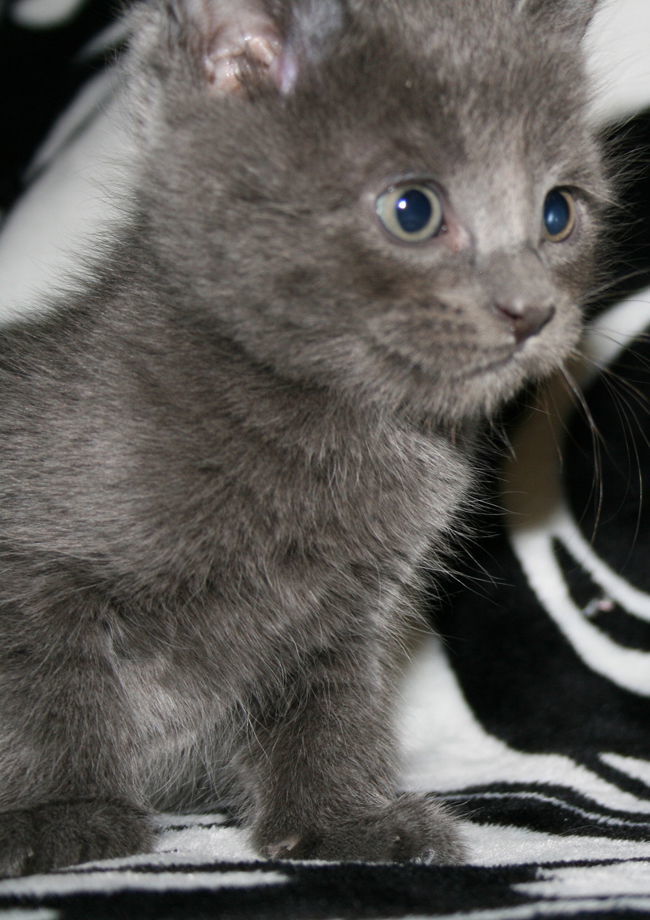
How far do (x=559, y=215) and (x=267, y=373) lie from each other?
1.24 ft

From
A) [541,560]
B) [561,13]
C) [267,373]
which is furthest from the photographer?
[541,560]

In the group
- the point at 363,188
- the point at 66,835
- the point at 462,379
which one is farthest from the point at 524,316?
the point at 66,835

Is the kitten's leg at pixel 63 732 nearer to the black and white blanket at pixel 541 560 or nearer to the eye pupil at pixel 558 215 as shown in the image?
the black and white blanket at pixel 541 560

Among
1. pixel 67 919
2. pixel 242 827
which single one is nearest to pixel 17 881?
pixel 67 919

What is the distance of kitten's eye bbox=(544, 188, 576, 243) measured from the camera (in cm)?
129

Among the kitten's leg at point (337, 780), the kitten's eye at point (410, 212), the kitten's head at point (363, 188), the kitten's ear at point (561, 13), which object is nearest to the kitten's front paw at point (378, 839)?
the kitten's leg at point (337, 780)

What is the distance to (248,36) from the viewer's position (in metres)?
1.19

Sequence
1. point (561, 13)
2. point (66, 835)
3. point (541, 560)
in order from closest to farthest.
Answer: point (66, 835) → point (561, 13) → point (541, 560)

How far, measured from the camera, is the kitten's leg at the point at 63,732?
1.14 meters

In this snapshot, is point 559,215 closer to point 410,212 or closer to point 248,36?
point 410,212

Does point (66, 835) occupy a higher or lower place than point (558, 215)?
lower

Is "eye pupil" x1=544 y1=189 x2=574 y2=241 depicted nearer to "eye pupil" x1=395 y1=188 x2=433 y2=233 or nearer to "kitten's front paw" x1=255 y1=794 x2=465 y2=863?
"eye pupil" x1=395 y1=188 x2=433 y2=233

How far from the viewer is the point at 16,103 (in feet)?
6.47

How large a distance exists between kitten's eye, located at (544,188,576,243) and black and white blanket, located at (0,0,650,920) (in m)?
0.18
